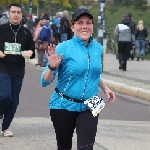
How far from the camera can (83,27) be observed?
6.11 meters

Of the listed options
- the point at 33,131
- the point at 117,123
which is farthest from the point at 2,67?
the point at 117,123

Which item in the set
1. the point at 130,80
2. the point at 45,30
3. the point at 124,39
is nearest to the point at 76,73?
the point at 130,80

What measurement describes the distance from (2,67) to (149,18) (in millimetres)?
49072

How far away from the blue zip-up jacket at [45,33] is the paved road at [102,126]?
23.0ft

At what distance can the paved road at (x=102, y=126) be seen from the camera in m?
9.11

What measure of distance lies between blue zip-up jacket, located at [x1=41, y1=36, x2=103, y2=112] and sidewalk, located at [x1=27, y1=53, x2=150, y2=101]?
31.2 feet

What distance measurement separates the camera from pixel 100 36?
20.9 metres

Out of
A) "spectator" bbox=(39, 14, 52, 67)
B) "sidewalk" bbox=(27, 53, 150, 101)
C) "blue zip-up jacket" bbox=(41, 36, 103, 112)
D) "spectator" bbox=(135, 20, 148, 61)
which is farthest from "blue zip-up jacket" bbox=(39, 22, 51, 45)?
"blue zip-up jacket" bbox=(41, 36, 103, 112)

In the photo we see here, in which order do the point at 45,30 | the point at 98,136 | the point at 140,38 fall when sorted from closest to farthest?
the point at 98,136, the point at 45,30, the point at 140,38

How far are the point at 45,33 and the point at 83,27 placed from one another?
16.8 m

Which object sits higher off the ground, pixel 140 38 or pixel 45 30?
pixel 45 30

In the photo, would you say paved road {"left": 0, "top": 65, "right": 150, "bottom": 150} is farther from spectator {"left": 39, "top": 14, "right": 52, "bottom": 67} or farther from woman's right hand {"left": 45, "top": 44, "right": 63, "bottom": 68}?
spectator {"left": 39, "top": 14, "right": 52, "bottom": 67}

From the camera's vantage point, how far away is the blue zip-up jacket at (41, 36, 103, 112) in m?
6.10

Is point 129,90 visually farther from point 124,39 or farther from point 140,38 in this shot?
point 140,38
